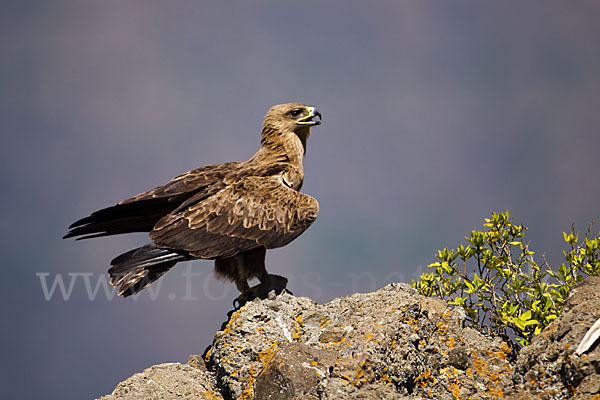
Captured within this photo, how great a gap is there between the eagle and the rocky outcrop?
81 cm

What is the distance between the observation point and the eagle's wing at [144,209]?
24.3 feet

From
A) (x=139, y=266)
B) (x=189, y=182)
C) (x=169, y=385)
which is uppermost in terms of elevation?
(x=189, y=182)

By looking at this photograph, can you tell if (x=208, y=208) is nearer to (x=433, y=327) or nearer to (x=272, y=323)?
(x=272, y=323)

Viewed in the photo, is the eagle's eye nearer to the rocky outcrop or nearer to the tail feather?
the tail feather

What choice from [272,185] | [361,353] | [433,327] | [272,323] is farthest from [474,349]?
[272,185]

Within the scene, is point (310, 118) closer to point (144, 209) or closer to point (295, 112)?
point (295, 112)

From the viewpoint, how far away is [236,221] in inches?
279

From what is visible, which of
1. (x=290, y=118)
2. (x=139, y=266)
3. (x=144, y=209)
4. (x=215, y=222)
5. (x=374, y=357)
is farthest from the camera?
(x=290, y=118)

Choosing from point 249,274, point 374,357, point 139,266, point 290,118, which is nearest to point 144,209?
point 139,266

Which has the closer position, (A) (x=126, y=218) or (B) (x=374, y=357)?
(B) (x=374, y=357)

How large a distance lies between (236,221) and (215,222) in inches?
9.2

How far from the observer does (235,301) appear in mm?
7090

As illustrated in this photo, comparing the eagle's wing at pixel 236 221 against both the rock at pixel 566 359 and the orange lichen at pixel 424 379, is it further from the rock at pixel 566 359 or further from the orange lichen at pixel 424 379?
the rock at pixel 566 359

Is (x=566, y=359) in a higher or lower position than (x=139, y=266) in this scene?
lower
